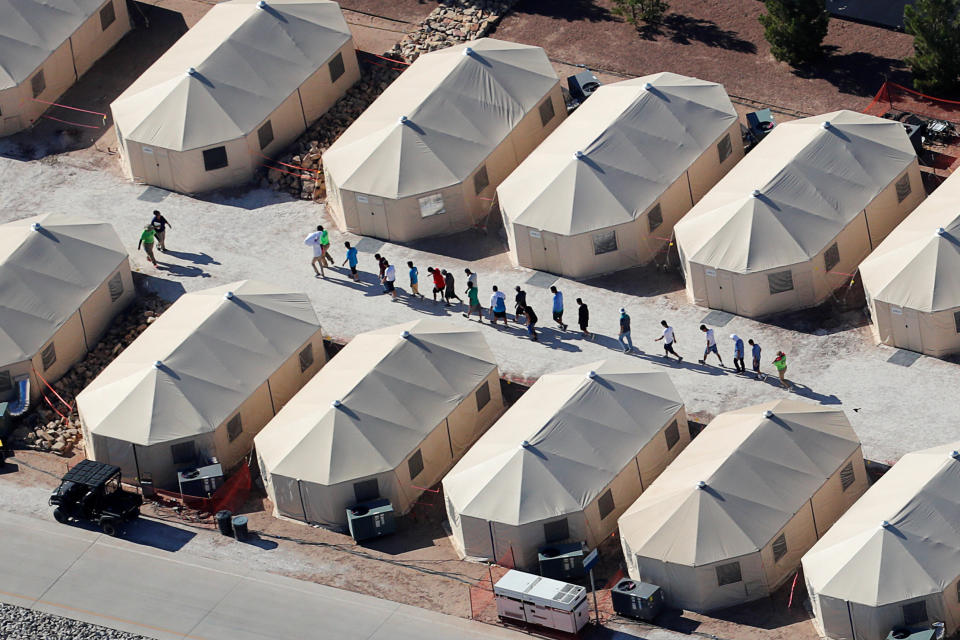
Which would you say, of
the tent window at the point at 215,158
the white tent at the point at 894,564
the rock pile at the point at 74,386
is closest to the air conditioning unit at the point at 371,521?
the rock pile at the point at 74,386

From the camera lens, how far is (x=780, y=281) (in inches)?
2724

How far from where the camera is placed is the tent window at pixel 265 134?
76.9 metres

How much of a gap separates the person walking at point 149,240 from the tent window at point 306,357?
306 inches

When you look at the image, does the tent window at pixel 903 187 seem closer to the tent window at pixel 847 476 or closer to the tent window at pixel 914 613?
the tent window at pixel 847 476

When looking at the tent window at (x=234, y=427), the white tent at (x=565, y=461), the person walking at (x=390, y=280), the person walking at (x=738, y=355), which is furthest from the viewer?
the person walking at (x=390, y=280)

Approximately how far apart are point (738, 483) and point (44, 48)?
33.1 metres

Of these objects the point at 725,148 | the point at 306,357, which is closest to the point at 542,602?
the point at 306,357

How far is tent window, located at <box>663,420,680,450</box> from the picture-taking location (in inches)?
2542

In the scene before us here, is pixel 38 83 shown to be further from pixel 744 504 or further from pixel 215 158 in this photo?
pixel 744 504

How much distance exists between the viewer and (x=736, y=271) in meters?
68.9

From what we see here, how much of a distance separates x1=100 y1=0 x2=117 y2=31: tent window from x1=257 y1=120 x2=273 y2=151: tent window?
9423 mm

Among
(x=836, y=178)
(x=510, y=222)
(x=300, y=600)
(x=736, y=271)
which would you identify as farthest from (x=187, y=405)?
(x=836, y=178)

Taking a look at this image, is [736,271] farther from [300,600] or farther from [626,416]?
[300,600]

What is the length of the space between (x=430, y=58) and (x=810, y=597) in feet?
88.7
